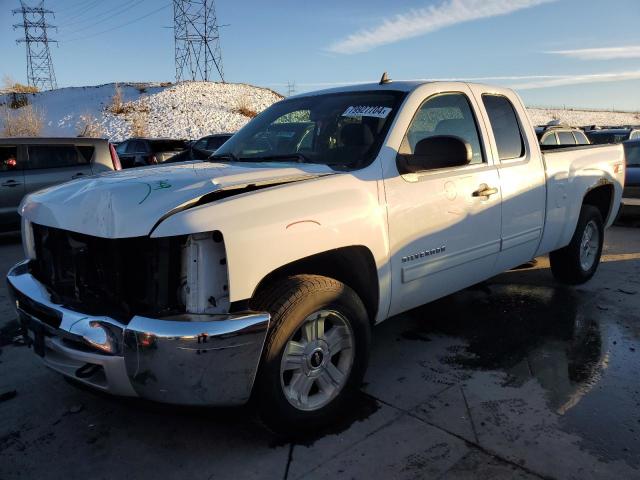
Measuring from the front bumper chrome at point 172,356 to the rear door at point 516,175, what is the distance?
2440mm

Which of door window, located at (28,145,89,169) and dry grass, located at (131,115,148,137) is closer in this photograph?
door window, located at (28,145,89,169)

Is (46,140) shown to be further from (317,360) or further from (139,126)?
(139,126)

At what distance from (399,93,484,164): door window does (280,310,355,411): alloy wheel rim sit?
1.34 m

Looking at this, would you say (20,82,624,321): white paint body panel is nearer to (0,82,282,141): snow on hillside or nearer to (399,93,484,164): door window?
(399,93,484,164): door window

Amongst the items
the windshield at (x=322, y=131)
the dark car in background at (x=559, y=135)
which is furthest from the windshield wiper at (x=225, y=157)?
the dark car in background at (x=559, y=135)

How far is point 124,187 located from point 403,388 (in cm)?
212

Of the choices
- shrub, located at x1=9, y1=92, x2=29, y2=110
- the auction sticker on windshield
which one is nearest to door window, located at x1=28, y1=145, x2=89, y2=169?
the auction sticker on windshield

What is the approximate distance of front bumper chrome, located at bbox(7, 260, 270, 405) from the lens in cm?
232

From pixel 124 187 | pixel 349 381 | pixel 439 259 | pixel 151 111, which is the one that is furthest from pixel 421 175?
pixel 151 111

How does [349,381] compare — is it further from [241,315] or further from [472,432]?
[241,315]

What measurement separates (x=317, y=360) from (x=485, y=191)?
1.81m

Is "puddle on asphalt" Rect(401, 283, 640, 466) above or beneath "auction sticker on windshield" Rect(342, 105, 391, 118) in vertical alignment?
beneath

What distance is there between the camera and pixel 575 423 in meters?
2.97

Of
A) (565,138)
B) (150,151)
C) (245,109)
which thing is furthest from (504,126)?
(245,109)
